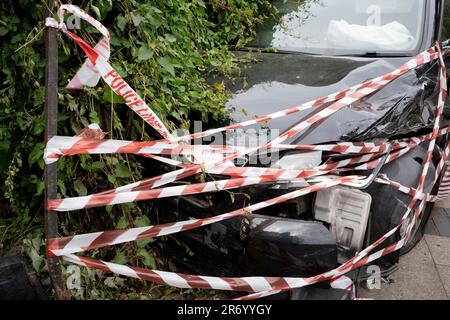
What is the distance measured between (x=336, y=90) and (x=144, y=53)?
1.07 metres

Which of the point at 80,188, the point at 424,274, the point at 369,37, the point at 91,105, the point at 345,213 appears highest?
the point at 369,37

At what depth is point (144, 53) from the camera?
82.3 inches

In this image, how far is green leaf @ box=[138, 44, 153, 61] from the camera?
2.08 m

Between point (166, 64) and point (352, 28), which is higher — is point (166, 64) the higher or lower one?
the lower one

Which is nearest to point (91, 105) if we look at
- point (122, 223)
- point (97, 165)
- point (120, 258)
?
point (97, 165)

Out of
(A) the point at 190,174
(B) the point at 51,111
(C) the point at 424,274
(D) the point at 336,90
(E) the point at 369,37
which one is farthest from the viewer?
(E) the point at 369,37

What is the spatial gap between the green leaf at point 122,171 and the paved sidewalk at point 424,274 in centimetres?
147

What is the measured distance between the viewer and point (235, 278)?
6.64 ft

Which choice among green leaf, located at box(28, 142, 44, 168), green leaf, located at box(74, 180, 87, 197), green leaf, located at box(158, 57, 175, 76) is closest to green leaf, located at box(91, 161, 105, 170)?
green leaf, located at box(74, 180, 87, 197)

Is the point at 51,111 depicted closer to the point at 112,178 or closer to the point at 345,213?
the point at 112,178

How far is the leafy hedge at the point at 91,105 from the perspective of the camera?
79.0 inches

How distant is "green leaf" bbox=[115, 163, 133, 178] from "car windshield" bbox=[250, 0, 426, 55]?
5.10ft

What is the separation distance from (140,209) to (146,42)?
3.03ft

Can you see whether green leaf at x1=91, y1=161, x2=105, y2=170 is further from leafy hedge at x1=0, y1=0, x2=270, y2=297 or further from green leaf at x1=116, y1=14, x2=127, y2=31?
green leaf at x1=116, y1=14, x2=127, y2=31
